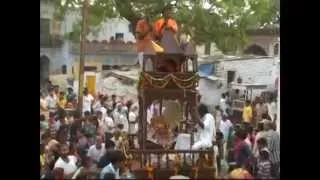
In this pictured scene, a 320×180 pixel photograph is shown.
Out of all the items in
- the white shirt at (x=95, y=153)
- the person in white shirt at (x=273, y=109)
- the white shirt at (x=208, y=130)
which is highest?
the person in white shirt at (x=273, y=109)

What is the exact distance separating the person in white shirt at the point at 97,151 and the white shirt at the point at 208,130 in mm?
421

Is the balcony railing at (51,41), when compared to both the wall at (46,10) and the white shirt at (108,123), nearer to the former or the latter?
the wall at (46,10)

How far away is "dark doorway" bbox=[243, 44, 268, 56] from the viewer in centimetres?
246

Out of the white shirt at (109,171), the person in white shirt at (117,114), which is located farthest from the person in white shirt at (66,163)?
the person in white shirt at (117,114)

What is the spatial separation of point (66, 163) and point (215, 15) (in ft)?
2.93

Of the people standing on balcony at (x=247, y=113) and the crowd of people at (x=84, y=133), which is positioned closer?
the crowd of people at (x=84, y=133)

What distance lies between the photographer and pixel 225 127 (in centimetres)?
245

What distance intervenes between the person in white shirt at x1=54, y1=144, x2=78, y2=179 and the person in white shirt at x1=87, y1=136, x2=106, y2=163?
0.07 m

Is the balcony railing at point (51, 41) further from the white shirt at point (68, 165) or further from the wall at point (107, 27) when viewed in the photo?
the white shirt at point (68, 165)

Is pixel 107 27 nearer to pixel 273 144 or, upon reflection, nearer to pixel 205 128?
pixel 205 128

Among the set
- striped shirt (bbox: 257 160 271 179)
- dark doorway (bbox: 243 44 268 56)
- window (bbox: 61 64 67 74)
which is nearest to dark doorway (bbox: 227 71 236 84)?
dark doorway (bbox: 243 44 268 56)

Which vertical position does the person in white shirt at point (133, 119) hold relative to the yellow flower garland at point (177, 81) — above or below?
below

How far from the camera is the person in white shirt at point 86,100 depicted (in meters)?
2.40
